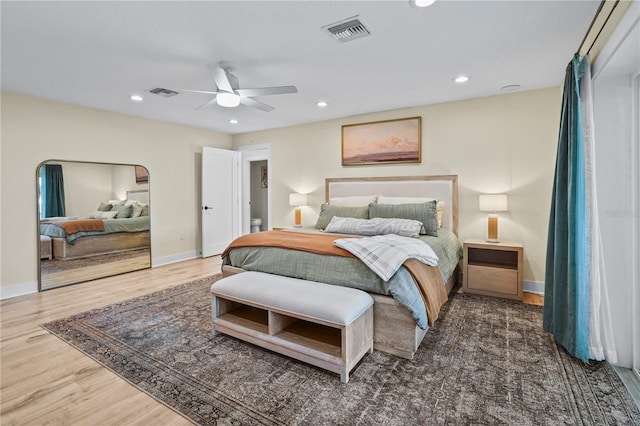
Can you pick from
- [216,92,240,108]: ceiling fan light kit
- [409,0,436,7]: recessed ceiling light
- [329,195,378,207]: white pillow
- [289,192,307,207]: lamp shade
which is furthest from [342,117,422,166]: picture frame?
A: [409,0,436,7]: recessed ceiling light

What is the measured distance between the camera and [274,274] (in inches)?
108

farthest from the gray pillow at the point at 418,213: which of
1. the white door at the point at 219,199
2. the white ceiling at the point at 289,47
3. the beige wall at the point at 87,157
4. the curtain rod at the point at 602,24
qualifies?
the beige wall at the point at 87,157

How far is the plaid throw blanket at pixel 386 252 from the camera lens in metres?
2.17

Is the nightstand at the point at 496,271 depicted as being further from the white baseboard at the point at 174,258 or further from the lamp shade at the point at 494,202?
the white baseboard at the point at 174,258

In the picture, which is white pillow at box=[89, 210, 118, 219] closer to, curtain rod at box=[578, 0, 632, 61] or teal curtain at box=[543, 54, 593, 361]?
teal curtain at box=[543, 54, 593, 361]

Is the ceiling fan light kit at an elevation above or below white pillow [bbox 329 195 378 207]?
above

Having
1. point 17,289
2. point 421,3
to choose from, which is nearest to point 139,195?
point 17,289

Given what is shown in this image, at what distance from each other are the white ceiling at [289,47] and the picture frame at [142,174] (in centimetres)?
114

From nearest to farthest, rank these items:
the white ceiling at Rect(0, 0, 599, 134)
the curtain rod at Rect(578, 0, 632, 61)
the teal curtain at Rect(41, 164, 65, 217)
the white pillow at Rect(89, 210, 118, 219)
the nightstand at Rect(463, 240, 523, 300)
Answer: the curtain rod at Rect(578, 0, 632, 61) → the white ceiling at Rect(0, 0, 599, 134) → the nightstand at Rect(463, 240, 523, 300) → the teal curtain at Rect(41, 164, 65, 217) → the white pillow at Rect(89, 210, 118, 219)

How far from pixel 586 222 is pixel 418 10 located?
1.86m

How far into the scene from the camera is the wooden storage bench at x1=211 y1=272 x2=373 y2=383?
193 centimetres

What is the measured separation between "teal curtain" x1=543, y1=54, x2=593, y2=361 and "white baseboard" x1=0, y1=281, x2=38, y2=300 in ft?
18.1

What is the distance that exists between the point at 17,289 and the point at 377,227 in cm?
433

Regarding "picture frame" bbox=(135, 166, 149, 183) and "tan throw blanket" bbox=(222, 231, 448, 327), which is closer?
"tan throw blanket" bbox=(222, 231, 448, 327)
